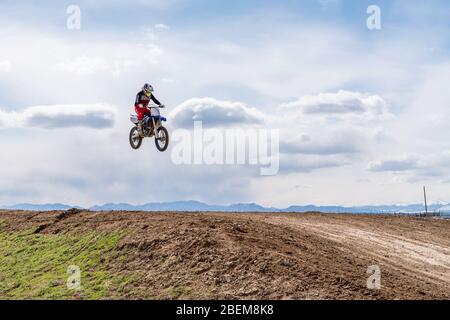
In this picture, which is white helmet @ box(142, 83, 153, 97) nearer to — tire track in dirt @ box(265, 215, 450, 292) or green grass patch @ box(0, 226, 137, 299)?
green grass patch @ box(0, 226, 137, 299)

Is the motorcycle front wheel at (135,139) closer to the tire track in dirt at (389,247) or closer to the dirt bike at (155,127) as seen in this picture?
the dirt bike at (155,127)

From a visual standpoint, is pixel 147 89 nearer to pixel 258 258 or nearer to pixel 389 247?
pixel 258 258

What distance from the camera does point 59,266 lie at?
19.8 metres

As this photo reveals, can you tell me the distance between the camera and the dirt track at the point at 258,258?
1510 cm

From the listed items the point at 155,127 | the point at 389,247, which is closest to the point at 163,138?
the point at 155,127

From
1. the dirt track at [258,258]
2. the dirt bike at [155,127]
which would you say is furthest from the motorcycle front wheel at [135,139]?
the dirt track at [258,258]

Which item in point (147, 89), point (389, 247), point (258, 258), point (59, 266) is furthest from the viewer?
point (147, 89)

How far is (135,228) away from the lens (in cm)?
2003

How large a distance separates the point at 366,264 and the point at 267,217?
26.2 ft

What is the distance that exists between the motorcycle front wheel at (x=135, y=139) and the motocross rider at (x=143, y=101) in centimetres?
105

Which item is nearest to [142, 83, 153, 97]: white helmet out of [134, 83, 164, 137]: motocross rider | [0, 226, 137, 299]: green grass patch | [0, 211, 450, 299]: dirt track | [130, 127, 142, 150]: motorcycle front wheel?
[134, 83, 164, 137]: motocross rider

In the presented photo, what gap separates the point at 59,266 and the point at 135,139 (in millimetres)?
9223
